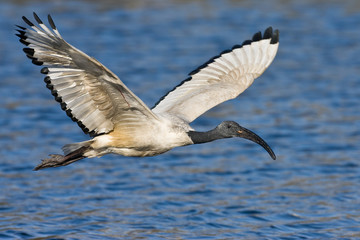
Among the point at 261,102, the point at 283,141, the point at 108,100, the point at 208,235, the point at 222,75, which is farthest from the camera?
the point at 261,102

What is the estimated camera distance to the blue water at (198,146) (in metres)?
10.5

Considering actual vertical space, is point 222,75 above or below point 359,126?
below

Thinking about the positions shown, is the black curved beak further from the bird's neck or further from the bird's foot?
the bird's foot

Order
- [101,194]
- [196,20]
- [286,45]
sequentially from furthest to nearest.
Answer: [196,20]
[286,45]
[101,194]

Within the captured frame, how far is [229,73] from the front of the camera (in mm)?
10797

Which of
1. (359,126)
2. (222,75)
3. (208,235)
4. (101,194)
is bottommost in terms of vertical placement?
(208,235)

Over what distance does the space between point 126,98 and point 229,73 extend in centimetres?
284

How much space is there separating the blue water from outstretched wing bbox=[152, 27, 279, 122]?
1.72 metres

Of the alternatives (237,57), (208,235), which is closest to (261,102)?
(237,57)

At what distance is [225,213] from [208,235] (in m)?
0.90

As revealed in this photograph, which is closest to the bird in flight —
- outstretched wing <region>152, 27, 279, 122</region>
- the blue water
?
outstretched wing <region>152, 27, 279, 122</region>

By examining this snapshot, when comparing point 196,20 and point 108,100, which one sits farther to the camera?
point 196,20

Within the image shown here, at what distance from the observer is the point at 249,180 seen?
12250 millimetres

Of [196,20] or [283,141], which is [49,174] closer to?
[283,141]
